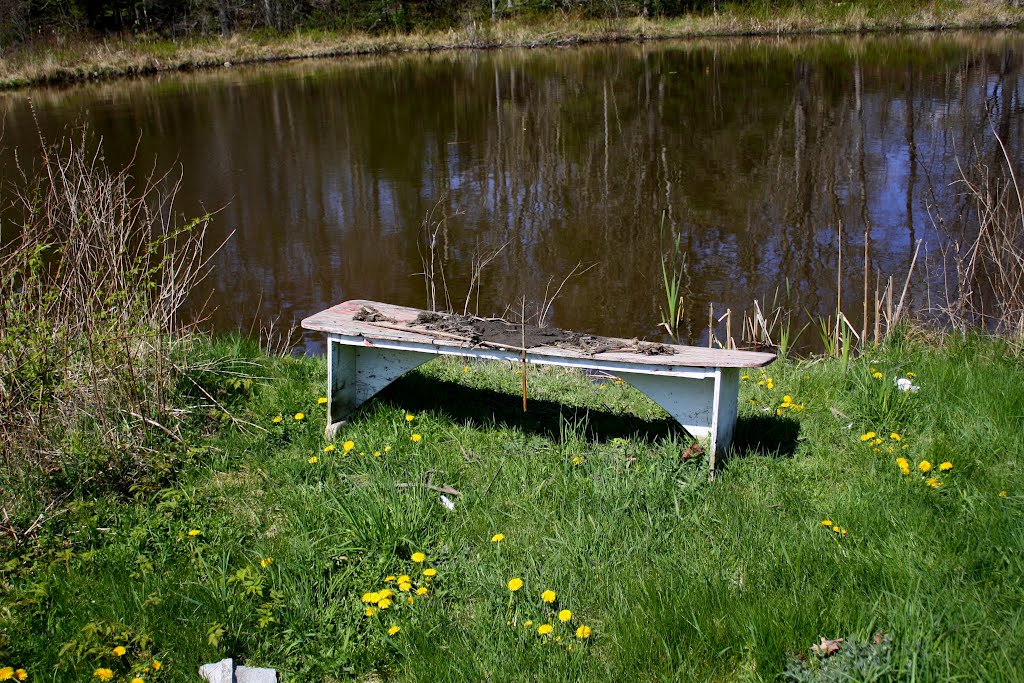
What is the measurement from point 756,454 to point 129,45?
3321 centimetres

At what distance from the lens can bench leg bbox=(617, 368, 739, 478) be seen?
3.77 m

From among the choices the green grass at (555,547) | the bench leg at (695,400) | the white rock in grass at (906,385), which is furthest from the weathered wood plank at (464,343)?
the white rock in grass at (906,385)

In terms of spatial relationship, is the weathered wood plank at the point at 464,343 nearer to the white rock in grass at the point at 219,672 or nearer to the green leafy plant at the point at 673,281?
the white rock in grass at the point at 219,672

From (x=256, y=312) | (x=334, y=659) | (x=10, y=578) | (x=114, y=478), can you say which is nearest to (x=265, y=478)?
(x=114, y=478)

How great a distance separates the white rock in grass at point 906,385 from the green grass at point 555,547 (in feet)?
0.15

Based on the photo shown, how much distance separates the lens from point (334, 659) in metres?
2.85

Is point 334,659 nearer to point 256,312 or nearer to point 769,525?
point 769,525

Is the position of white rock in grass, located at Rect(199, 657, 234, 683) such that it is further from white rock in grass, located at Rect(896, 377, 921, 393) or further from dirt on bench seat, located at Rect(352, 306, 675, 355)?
white rock in grass, located at Rect(896, 377, 921, 393)

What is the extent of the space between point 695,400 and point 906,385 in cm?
139

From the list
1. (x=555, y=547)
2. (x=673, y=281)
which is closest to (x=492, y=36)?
(x=673, y=281)

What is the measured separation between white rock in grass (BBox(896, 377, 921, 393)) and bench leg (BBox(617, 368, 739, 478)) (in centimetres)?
114

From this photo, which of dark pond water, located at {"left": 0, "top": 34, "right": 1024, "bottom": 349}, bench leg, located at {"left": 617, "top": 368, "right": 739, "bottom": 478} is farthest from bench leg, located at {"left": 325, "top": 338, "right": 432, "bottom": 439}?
dark pond water, located at {"left": 0, "top": 34, "right": 1024, "bottom": 349}

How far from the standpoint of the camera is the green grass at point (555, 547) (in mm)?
2723

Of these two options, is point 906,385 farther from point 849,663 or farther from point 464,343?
point 849,663
